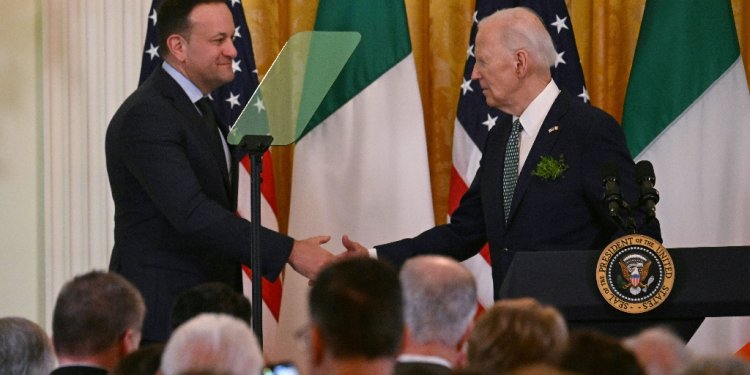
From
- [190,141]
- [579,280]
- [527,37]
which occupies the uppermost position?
[527,37]

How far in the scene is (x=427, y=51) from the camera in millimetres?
7215

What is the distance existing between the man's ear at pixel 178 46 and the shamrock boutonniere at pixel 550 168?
4.78 ft

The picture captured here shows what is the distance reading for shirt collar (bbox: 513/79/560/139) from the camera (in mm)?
5578

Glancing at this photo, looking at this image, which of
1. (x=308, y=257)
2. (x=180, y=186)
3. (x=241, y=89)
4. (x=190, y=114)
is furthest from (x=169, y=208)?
(x=241, y=89)

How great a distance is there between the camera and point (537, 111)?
5.60 meters

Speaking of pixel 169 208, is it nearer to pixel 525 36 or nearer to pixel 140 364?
pixel 525 36

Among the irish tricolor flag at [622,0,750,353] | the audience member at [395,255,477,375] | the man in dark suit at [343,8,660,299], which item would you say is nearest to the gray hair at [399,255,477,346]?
the audience member at [395,255,477,375]

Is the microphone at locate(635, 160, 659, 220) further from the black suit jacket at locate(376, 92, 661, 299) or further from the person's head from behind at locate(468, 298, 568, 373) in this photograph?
the person's head from behind at locate(468, 298, 568, 373)

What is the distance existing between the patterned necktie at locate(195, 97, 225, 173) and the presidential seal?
1.63m

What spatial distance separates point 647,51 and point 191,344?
4404mm

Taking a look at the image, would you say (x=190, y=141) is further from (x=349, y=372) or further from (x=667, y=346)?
(x=349, y=372)

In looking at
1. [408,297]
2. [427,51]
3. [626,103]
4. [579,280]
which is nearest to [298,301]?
[427,51]

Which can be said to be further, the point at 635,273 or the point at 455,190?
the point at 455,190

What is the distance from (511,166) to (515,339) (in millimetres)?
2438
